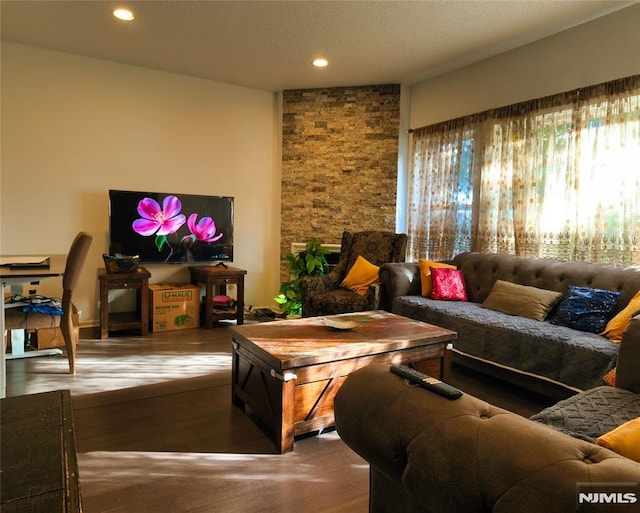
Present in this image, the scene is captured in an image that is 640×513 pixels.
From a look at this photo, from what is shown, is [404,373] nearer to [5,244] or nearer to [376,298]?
[376,298]

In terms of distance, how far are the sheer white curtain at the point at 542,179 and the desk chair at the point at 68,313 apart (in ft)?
11.5

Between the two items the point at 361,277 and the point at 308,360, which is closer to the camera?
the point at 308,360

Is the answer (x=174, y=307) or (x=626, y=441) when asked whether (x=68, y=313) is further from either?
(x=626, y=441)

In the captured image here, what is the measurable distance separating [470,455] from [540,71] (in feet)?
13.3

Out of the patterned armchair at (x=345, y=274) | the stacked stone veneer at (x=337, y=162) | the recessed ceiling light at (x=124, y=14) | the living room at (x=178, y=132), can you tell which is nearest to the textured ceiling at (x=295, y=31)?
the recessed ceiling light at (x=124, y=14)

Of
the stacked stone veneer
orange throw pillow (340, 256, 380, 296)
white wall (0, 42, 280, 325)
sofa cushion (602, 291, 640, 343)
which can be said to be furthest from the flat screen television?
sofa cushion (602, 291, 640, 343)

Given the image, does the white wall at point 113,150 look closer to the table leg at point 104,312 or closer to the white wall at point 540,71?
the table leg at point 104,312

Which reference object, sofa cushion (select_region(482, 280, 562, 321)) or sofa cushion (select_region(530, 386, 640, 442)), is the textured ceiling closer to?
sofa cushion (select_region(482, 280, 562, 321))

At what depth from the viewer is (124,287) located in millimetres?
Result: 4102

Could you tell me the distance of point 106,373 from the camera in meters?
3.15

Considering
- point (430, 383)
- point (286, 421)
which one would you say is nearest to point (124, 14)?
point (286, 421)

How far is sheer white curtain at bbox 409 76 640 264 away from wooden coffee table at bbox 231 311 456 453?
→ 1707 millimetres

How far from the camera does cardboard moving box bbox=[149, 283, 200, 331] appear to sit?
4.36 meters

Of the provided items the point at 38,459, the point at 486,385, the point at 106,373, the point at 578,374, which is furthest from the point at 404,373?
the point at 106,373
